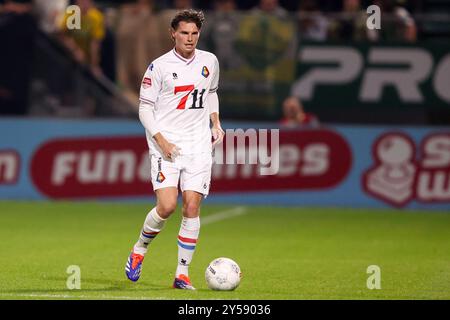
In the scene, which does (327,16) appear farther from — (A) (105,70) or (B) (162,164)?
(B) (162,164)

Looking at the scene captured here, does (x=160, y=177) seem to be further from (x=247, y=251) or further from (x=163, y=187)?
(x=247, y=251)

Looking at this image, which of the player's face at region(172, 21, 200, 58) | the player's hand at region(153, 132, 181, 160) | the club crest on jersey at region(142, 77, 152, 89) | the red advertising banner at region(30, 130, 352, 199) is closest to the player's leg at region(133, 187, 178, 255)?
the player's hand at region(153, 132, 181, 160)

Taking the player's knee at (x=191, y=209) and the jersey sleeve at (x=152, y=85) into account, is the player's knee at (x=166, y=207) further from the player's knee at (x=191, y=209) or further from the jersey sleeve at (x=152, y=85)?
the jersey sleeve at (x=152, y=85)

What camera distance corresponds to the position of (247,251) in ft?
44.5

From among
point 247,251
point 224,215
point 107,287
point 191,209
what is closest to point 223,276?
point 191,209

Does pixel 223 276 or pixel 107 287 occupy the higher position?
pixel 223 276

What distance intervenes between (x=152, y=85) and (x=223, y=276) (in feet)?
5.84

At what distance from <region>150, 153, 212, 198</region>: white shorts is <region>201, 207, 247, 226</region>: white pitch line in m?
6.49

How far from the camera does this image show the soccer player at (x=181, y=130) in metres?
10.0

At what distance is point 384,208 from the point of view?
19203mm

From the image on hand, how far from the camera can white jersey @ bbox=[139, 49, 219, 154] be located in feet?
33.1

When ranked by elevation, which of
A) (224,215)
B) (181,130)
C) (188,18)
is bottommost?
(224,215)

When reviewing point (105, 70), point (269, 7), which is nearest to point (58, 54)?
point (105, 70)

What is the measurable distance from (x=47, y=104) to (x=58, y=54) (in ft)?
2.84
